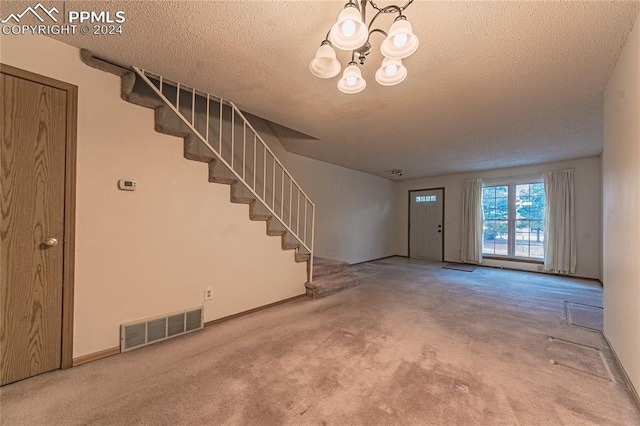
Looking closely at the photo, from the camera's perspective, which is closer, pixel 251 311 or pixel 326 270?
pixel 251 311

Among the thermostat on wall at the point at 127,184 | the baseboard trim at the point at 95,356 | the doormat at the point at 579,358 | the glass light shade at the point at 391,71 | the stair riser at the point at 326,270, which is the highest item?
the glass light shade at the point at 391,71

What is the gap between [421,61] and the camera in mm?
1966

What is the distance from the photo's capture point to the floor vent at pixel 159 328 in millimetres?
2088

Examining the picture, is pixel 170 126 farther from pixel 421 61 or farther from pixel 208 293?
pixel 421 61

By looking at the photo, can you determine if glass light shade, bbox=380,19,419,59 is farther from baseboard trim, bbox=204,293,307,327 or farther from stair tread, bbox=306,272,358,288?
stair tread, bbox=306,272,358,288

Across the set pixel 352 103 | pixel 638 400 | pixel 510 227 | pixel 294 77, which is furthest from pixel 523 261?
pixel 294 77

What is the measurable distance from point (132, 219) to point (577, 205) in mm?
7186

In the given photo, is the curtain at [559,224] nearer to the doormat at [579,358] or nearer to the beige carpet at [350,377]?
the beige carpet at [350,377]

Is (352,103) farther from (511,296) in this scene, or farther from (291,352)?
(511,296)

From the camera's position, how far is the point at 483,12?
1.50 m

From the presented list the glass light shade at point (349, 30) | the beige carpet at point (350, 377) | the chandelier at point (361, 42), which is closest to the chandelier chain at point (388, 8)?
the chandelier at point (361, 42)

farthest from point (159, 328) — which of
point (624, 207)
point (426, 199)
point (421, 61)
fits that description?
point (426, 199)

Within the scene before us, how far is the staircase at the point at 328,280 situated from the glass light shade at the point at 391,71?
275 cm

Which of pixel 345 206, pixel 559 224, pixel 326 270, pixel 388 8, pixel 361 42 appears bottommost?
pixel 326 270
